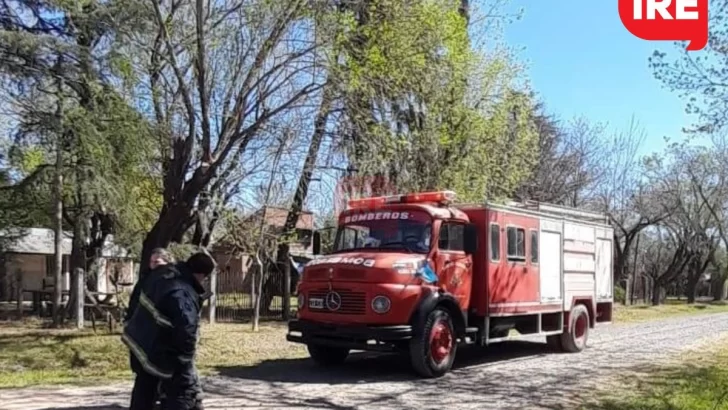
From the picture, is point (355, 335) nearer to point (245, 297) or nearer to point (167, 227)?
point (167, 227)

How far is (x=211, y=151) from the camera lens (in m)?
14.8

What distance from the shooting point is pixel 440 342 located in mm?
12117

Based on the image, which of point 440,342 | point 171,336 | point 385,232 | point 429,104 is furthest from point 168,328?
point 429,104

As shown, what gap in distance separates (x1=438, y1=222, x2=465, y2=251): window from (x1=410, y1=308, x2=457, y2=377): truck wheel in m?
1.09

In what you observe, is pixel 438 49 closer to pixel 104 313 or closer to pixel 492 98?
pixel 492 98

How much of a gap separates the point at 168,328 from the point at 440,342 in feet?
21.2

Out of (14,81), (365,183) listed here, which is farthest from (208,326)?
(14,81)

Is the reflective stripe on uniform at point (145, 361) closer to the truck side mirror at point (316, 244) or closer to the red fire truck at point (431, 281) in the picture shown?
the red fire truck at point (431, 281)

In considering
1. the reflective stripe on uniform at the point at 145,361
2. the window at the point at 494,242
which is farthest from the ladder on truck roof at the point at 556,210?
the reflective stripe on uniform at the point at 145,361

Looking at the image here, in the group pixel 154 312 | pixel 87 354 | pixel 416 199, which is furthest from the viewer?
pixel 87 354

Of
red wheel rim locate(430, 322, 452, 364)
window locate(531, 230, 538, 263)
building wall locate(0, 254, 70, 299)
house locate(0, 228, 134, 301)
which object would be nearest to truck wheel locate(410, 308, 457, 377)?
red wheel rim locate(430, 322, 452, 364)

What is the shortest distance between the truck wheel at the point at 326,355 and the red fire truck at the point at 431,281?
17mm

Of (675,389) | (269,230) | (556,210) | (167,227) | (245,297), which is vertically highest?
(556,210)

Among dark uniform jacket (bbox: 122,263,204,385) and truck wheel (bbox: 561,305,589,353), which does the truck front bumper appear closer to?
dark uniform jacket (bbox: 122,263,204,385)
